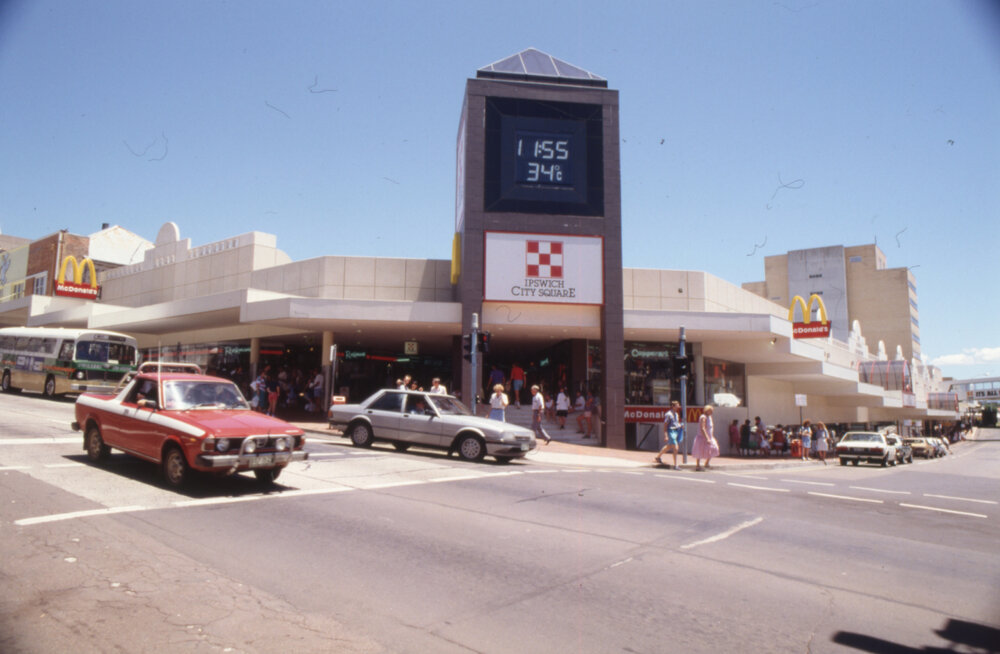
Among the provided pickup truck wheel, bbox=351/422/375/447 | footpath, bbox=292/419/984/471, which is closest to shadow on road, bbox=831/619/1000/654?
footpath, bbox=292/419/984/471

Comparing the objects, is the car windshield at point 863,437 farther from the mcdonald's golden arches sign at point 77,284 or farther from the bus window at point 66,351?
the mcdonald's golden arches sign at point 77,284

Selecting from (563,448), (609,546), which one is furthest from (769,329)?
(609,546)

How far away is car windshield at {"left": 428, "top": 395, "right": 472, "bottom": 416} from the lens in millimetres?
14578

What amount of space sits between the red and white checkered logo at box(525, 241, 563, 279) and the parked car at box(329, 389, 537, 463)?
987cm

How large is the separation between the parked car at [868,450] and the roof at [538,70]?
1757 centimetres

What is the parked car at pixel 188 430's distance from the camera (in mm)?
8266

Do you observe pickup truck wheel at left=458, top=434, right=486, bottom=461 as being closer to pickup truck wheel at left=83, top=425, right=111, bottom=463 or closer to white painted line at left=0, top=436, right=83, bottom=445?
pickup truck wheel at left=83, top=425, right=111, bottom=463

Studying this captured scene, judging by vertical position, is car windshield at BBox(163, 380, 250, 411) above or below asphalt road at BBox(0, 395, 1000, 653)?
above

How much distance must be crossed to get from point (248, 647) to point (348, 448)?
11159mm

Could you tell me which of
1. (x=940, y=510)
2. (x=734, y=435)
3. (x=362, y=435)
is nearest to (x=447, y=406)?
(x=362, y=435)

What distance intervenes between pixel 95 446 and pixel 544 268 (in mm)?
16594

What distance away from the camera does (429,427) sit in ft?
47.1

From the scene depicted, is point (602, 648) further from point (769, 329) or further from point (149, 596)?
point (769, 329)

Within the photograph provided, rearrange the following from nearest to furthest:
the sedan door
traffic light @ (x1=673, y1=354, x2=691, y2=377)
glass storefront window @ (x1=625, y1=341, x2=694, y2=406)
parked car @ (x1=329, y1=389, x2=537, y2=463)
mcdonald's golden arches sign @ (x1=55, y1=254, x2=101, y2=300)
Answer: parked car @ (x1=329, y1=389, x2=537, y2=463)
the sedan door
traffic light @ (x1=673, y1=354, x2=691, y2=377)
glass storefront window @ (x1=625, y1=341, x2=694, y2=406)
mcdonald's golden arches sign @ (x1=55, y1=254, x2=101, y2=300)
